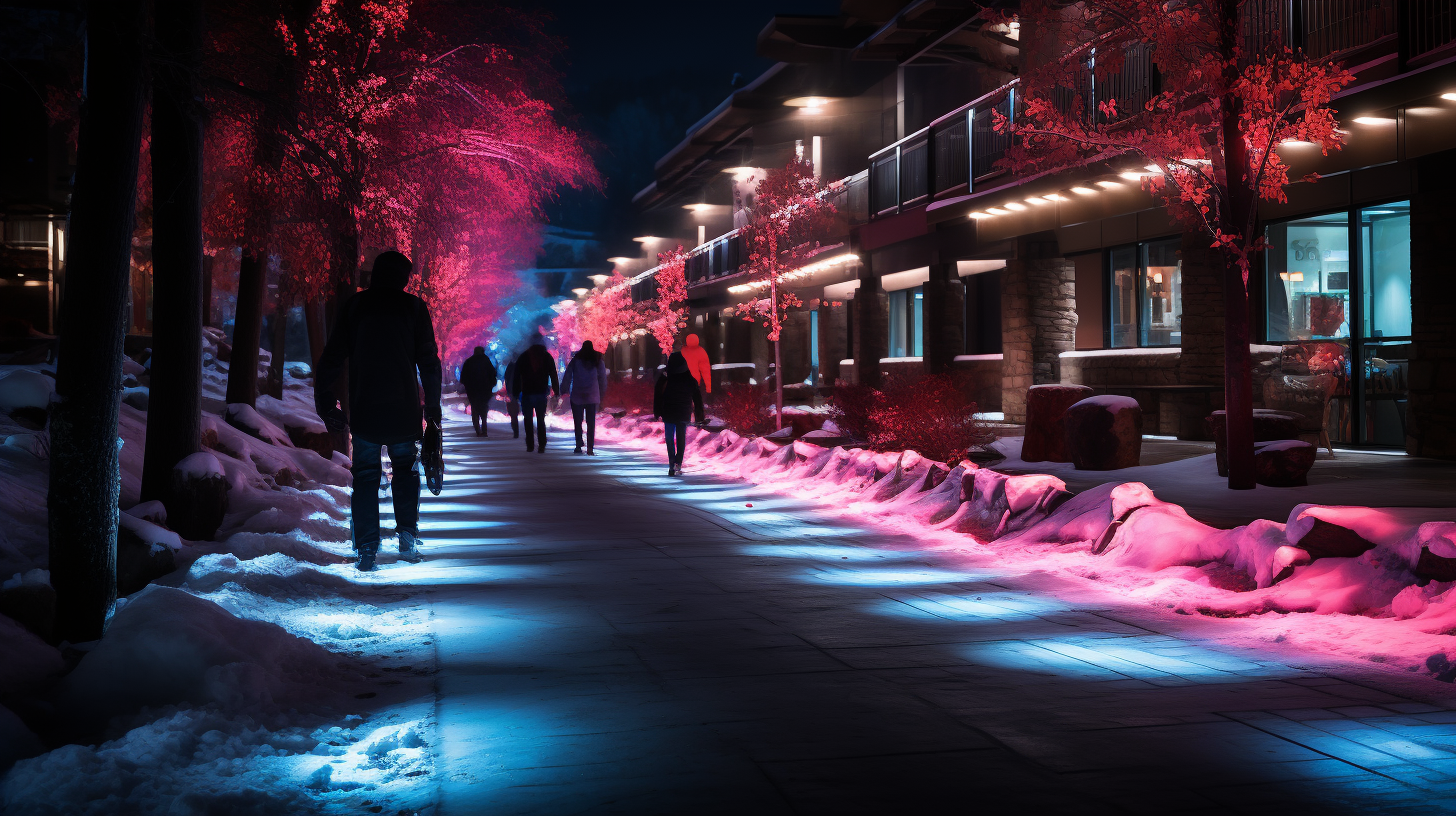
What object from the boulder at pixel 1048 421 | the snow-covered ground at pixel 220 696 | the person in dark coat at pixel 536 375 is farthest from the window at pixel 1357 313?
the person in dark coat at pixel 536 375

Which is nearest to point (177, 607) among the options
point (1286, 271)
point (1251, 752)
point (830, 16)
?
point (1251, 752)

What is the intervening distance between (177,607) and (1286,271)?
15.8 metres

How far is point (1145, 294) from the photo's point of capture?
2034 cm

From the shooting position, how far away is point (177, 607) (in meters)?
4.73

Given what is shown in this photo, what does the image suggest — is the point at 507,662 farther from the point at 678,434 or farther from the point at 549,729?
the point at 678,434

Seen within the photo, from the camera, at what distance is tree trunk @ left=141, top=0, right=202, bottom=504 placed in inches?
349

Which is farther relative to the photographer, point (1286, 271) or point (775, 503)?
point (1286, 271)

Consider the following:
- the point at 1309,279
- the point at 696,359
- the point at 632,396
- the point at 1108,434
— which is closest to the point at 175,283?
the point at 1108,434

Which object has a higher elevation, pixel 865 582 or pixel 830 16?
pixel 830 16

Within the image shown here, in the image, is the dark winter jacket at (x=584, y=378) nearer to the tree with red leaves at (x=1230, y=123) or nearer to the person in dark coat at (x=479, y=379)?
the person in dark coat at (x=479, y=379)

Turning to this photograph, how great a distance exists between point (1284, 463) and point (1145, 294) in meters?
10.3

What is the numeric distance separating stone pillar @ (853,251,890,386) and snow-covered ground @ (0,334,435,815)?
2392cm

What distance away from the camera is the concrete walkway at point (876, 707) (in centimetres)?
358

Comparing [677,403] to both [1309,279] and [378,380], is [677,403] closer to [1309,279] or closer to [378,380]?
[1309,279]
